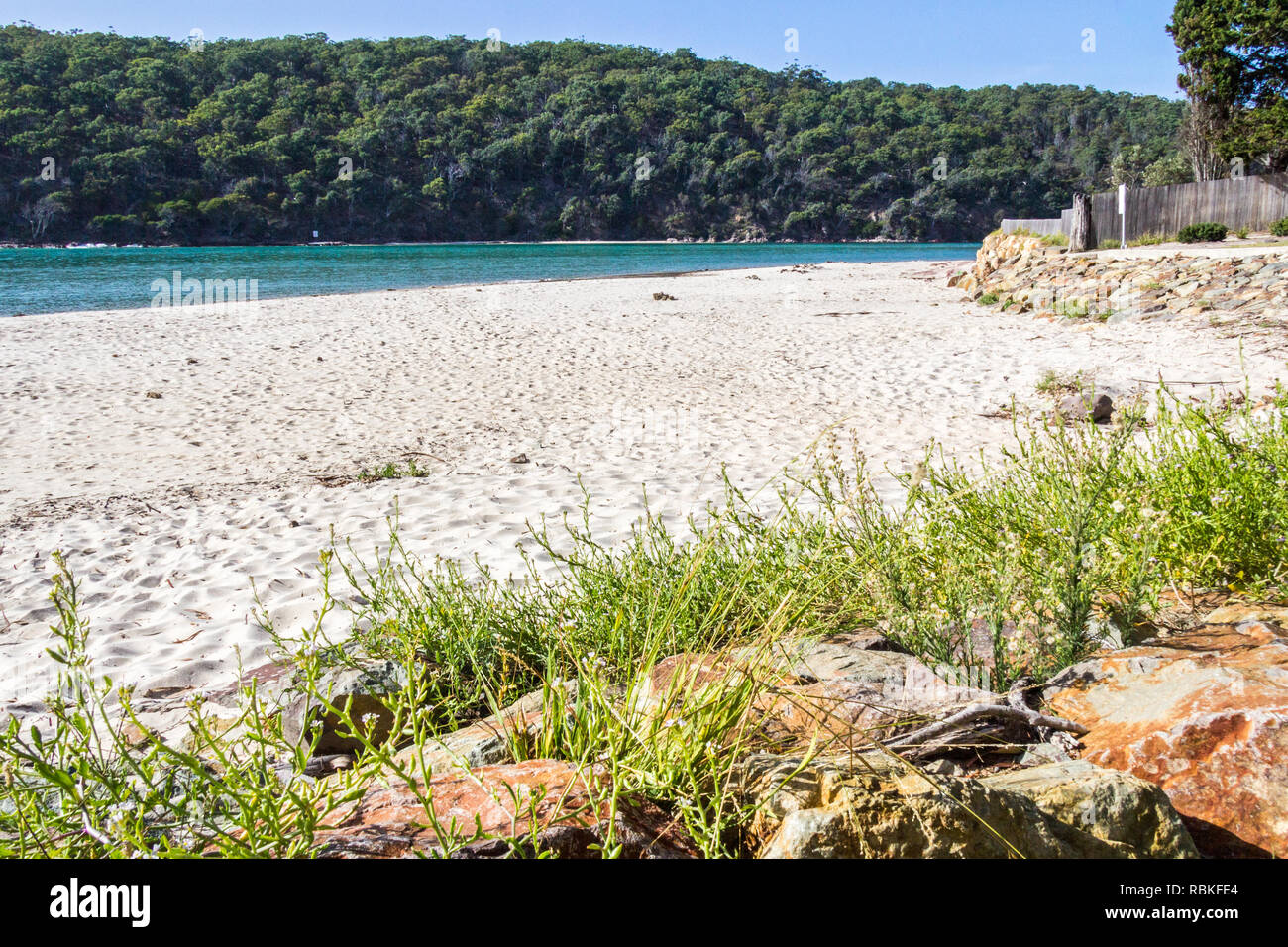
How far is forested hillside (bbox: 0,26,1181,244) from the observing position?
85.9 m

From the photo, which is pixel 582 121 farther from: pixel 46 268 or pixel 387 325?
pixel 387 325

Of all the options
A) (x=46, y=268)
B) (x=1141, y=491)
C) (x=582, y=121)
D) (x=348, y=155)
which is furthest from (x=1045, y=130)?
(x=1141, y=491)

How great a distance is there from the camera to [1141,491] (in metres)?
2.81

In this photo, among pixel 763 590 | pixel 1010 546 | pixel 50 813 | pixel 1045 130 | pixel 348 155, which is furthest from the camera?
pixel 1045 130

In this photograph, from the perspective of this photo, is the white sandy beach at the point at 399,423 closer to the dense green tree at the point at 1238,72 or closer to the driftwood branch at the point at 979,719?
the driftwood branch at the point at 979,719

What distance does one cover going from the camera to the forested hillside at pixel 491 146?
85.9 m

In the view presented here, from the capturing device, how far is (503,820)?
1.61 m

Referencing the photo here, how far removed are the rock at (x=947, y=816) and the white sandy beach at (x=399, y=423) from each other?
6.34ft

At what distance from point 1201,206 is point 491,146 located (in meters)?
96.6

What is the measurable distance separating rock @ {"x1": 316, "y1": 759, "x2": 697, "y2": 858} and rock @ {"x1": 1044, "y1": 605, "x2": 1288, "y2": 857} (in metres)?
1.06

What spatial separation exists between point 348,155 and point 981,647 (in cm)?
10890

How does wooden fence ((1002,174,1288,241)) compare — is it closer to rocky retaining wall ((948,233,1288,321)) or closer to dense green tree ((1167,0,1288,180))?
rocky retaining wall ((948,233,1288,321))

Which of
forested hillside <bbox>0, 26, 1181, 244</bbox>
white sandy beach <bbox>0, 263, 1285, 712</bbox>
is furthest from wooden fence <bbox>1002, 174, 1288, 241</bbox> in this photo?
forested hillside <bbox>0, 26, 1181, 244</bbox>

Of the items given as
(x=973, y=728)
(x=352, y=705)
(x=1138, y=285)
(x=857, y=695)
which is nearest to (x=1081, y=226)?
(x=1138, y=285)
